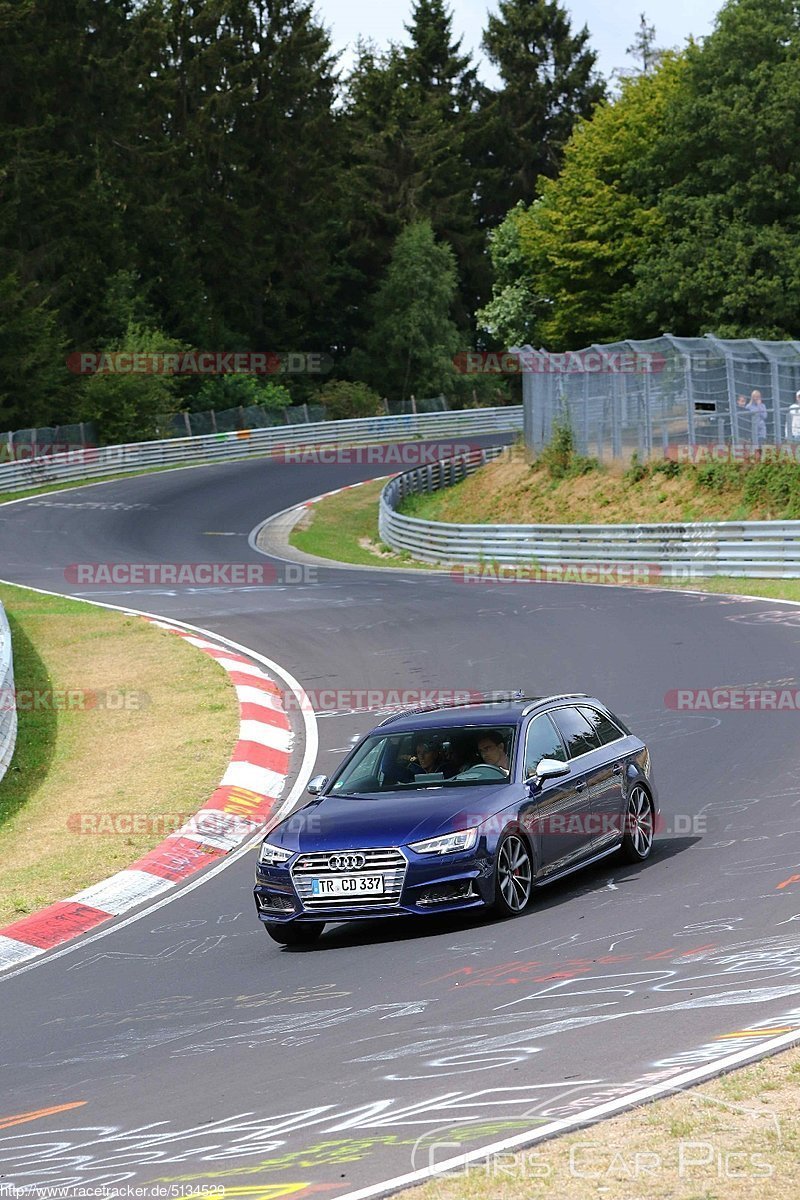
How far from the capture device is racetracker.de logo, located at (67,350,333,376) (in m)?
70.2

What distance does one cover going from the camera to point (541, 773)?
10812 millimetres

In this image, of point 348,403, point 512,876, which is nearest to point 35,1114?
point 512,876

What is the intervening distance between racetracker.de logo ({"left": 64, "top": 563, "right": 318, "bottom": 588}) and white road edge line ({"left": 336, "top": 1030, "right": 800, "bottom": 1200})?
2681 cm

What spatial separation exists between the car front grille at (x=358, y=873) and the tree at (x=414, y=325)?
82996mm

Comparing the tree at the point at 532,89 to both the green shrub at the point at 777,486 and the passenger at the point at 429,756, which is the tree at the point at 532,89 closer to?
the green shrub at the point at 777,486

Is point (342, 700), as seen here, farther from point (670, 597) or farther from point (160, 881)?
point (670, 597)

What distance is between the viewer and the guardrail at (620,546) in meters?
29.7

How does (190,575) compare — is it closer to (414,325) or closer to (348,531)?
(348,531)

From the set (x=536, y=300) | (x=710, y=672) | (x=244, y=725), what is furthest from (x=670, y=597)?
(x=536, y=300)

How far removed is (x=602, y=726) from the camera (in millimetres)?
12438

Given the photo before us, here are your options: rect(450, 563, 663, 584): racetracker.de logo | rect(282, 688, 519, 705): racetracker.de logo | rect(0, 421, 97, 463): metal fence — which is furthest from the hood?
rect(0, 421, 97, 463): metal fence

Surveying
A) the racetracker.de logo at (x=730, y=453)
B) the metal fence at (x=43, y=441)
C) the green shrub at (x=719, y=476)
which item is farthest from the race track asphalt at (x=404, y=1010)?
the metal fence at (x=43, y=441)

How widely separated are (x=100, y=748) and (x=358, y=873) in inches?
324

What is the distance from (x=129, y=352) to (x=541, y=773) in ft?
205
